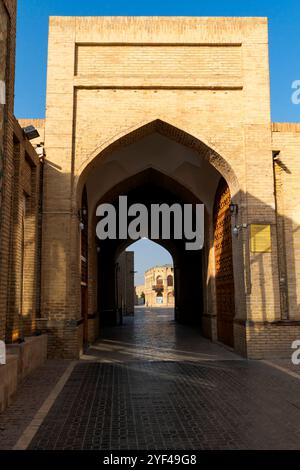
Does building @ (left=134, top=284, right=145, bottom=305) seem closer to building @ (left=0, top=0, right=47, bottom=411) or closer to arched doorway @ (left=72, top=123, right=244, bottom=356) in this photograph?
arched doorway @ (left=72, top=123, right=244, bottom=356)

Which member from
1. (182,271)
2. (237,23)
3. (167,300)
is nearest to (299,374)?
(237,23)

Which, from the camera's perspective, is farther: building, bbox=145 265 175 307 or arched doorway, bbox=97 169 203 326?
building, bbox=145 265 175 307

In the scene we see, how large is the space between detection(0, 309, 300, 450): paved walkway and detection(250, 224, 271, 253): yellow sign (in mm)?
2337


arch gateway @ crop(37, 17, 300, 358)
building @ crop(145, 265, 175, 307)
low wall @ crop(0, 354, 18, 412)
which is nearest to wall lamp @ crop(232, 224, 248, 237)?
arch gateway @ crop(37, 17, 300, 358)

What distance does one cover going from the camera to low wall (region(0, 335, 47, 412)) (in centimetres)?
510

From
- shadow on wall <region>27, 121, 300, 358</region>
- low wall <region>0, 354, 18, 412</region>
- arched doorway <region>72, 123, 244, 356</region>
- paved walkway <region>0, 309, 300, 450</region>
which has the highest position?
arched doorway <region>72, 123, 244, 356</region>

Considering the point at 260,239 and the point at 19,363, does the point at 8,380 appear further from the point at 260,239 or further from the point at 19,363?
the point at 260,239

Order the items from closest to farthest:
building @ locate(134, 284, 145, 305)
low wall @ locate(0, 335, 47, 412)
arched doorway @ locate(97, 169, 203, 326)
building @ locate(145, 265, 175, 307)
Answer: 1. low wall @ locate(0, 335, 47, 412)
2. arched doorway @ locate(97, 169, 203, 326)
3. building @ locate(145, 265, 175, 307)
4. building @ locate(134, 284, 145, 305)

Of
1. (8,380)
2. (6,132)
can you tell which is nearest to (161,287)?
(6,132)

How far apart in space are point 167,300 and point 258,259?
4163 centimetres

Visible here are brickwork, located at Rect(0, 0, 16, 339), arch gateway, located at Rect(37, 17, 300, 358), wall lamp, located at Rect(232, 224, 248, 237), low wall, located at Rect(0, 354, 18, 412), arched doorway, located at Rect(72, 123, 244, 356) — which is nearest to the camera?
low wall, located at Rect(0, 354, 18, 412)

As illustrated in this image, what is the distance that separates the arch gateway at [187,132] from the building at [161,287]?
3949 centimetres

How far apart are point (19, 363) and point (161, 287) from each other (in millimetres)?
44736

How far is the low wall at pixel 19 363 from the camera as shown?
16.7 feet
